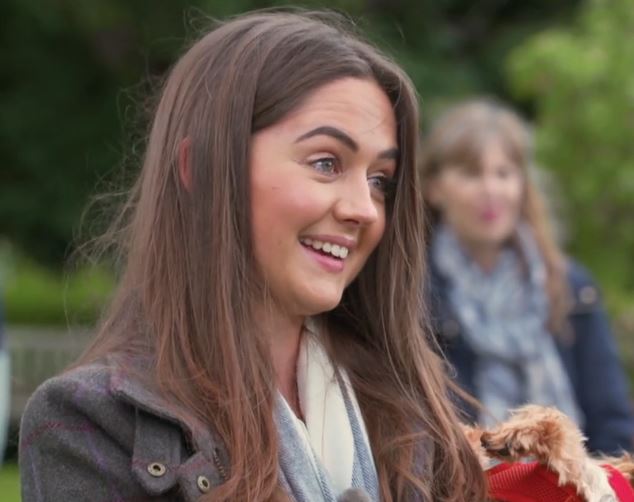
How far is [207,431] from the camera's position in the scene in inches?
101

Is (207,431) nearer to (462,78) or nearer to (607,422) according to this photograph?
(607,422)

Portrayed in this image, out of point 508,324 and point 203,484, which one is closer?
point 203,484

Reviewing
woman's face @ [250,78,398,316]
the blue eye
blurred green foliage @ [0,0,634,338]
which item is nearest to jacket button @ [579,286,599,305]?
woman's face @ [250,78,398,316]

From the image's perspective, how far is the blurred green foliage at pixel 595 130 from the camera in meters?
8.85

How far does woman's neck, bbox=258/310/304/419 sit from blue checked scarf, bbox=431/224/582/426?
2.37 metres

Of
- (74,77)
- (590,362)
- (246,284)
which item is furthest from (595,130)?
(246,284)

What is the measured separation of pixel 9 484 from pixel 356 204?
18.0 feet

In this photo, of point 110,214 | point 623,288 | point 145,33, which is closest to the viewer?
point 110,214

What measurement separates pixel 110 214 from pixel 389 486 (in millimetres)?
995

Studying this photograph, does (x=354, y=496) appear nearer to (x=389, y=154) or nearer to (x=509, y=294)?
(x=389, y=154)

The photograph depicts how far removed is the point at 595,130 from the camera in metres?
8.83

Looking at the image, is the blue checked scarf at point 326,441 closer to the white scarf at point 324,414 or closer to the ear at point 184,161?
the white scarf at point 324,414

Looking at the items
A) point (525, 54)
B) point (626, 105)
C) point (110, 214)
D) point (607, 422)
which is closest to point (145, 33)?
point (525, 54)

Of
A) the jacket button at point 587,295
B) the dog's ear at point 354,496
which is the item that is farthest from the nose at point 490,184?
the dog's ear at point 354,496
